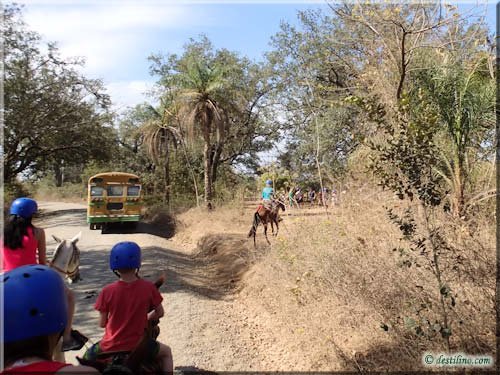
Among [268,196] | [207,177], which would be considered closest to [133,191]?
[207,177]

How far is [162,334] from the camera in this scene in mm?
6531

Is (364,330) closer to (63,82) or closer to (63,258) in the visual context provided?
(63,258)

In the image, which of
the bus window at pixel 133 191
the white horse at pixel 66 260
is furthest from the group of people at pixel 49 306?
the bus window at pixel 133 191

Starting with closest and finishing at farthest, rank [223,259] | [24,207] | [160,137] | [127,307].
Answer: [127,307]
[24,207]
[223,259]
[160,137]

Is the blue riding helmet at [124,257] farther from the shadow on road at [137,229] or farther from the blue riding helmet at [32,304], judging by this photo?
the shadow on road at [137,229]

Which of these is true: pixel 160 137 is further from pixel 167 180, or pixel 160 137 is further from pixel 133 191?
pixel 133 191

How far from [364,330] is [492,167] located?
357cm

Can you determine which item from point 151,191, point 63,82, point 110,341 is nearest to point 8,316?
point 110,341

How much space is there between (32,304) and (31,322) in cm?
7

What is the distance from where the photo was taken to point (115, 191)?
1953 centimetres

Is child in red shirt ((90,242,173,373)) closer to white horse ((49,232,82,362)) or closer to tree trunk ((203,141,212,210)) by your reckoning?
white horse ((49,232,82,362))

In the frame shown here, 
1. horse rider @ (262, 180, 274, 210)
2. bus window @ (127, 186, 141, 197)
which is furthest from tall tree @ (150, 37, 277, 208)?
horse rider @ (262, 180, 274, 210)

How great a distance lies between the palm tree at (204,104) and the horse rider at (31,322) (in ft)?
69.2

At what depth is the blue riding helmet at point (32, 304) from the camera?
1.79m
